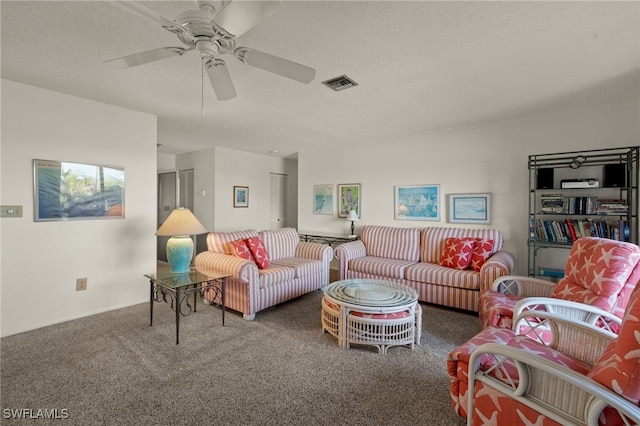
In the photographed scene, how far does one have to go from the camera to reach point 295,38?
1.93 m

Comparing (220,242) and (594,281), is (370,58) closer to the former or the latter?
(594,281)

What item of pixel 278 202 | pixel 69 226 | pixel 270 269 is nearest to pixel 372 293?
pixel 270 269

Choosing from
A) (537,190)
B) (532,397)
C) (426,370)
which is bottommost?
(426,370)

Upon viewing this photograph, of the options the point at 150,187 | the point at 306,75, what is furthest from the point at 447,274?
the point at 150,187

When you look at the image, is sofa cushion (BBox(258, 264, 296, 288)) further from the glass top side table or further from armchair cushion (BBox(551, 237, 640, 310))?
armchair cushion (BBox(551, 237, 640, 310))

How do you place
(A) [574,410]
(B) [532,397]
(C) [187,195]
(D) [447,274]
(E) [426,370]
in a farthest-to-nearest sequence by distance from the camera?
1. (C) [187,195]
2. (D) [447,274]
3. (E) [426,370]
4. (B) [532,397]
5. (A) [574,410]

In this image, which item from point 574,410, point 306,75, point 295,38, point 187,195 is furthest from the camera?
point 187,195

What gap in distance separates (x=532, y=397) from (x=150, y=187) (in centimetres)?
398

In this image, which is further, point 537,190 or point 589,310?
point 537,190

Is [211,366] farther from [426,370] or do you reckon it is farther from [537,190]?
[537,190]

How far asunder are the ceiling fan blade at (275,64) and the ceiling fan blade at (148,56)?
0.31 m

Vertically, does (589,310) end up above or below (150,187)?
below

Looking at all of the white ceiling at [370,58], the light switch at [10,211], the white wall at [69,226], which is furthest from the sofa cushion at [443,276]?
the light switch at [10,211]

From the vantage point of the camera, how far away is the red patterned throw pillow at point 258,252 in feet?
11.1
